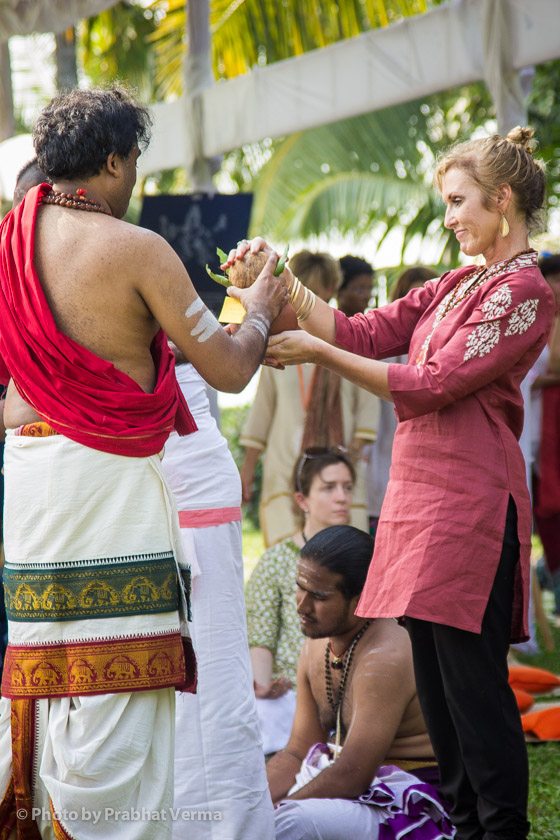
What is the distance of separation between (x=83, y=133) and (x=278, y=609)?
301 centimetres

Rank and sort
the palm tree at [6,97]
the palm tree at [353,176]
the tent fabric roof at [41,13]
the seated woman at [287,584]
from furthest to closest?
the palm tree at [353,176] < the palm tree at [6,97] < the tent fabric roof at [41,13] < the seated woman at [287,584]

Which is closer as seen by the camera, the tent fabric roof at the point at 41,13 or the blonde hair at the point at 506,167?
the blonde hair at the point at 506,167

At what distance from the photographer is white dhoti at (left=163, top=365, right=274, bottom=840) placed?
354 centimetres

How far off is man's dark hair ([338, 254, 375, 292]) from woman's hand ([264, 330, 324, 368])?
10.1 feet

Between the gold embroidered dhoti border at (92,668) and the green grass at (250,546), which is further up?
the gold embroidered dhoti border at (92,668)

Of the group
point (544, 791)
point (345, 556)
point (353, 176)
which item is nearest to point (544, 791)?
point (544, 791)

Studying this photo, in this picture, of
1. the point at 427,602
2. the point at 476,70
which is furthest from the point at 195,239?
the point at 427,602

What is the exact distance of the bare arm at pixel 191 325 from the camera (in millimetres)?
Result: 2791

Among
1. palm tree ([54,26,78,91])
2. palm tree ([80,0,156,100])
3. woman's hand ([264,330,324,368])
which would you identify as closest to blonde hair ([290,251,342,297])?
woman's hand ([264,330,324,368])

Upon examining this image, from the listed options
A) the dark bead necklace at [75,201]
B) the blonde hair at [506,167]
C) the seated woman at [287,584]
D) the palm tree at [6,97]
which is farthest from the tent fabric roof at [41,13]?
the dark bead necklace at [75,201]

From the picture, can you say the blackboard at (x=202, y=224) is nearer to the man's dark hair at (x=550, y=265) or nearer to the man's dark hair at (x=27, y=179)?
the man's dark hair at (x=550, y=265)

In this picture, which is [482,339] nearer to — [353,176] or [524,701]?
[524,701]

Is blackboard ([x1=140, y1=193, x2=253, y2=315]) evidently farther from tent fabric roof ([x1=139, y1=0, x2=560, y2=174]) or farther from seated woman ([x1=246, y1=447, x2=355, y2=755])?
seated woman ([x1=246, y1=447, x2=355, y2=755])

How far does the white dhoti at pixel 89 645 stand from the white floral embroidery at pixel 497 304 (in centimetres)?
92
